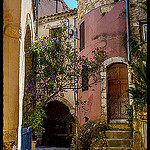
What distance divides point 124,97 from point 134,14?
3095 millimetres

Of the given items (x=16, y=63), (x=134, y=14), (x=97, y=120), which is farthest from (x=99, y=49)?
(x=16, y=63)

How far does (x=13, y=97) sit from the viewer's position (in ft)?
11.1

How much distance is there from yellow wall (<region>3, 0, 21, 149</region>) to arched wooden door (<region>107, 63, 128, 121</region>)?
18.0 ft

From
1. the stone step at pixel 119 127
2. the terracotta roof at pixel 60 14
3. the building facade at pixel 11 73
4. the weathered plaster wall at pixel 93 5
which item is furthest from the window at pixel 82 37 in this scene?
the building facade at pixel 11 73

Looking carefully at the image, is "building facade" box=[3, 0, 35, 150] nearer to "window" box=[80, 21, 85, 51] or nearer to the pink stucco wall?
the pink stucco wall

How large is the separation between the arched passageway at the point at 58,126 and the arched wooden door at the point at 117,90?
15.2 ft

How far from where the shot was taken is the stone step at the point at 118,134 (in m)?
7.14

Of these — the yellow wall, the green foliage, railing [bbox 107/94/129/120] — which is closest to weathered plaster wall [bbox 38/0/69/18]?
railing [bbox 107/94/129/120]

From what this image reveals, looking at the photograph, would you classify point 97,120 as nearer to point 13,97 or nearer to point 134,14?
point 134,14

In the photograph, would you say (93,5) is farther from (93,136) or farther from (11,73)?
(11,73)

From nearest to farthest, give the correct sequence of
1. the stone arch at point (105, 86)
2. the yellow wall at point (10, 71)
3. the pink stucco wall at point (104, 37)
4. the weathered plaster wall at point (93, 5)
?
the yellow wall at point (10, 71) → the stone arch at point (105, 86) → the pink stucco wall at point (104, 37) → the weathered plaster wall at point (93, 5)

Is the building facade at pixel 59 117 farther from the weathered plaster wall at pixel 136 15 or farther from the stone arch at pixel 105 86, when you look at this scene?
the weathered plaster wall at pixel 136 15

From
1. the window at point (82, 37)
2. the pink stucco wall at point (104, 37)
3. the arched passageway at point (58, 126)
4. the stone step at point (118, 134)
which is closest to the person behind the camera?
the stone step at point (118, 134)

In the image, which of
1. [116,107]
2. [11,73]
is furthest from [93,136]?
[11,73]
